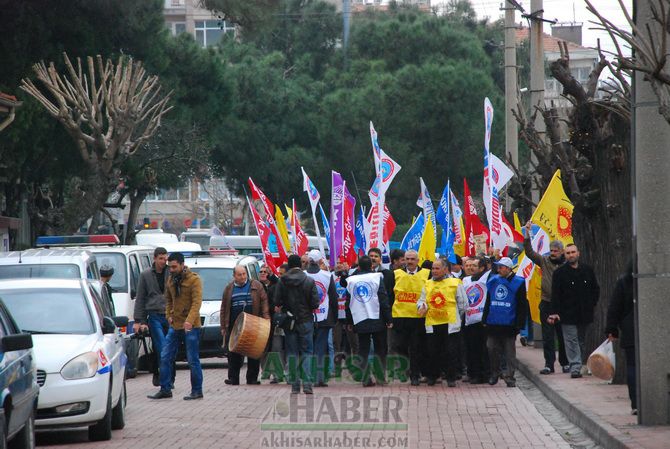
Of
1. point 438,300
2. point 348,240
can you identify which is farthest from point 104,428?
point 348,240

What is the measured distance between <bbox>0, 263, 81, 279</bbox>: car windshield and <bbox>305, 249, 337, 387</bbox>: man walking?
3.12 metres

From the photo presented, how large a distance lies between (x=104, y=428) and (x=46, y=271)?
6.17 meters

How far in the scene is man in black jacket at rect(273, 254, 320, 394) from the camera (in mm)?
16750

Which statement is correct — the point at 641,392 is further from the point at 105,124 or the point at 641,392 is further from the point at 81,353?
the point at 105,124

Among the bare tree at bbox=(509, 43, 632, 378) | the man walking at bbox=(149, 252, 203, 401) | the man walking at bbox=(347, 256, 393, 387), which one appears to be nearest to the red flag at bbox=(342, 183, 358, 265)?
the bare tree at bbox=(509, 43, 632, 378)

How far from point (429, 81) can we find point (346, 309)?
37.0 meters

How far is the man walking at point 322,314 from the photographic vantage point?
58.0 feet

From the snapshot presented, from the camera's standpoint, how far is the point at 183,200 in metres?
94.2

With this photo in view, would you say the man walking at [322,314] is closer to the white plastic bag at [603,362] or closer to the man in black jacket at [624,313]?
the white plastic bag at [603,362]

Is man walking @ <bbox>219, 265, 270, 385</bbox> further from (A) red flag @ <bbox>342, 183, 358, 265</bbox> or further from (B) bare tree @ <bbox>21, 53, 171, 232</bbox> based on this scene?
(B) bare tree @ <bbox>21, 53, 171, 232</bbox>

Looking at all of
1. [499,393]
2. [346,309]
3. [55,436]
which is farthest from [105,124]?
[55,436]

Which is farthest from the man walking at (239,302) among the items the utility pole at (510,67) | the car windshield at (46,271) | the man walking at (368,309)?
the utility pole at (510,67)

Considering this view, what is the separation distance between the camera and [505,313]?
17.5m

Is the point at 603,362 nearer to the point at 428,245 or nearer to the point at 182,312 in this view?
the point at 182,312
